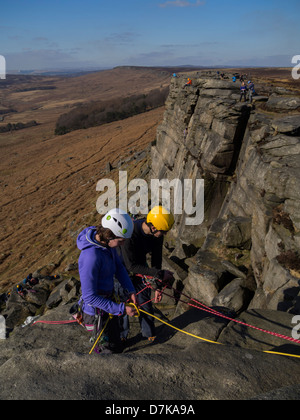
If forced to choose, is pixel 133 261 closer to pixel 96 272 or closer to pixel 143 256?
pixel 143 256

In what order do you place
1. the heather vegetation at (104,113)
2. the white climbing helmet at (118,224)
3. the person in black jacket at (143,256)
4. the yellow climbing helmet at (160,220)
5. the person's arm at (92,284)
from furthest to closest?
the heather vegetation at (104,113) < the yellow climbing helmet at (160,220) < the person in black jacket at (143,256) < the white climbing helmet at (118,224) < the person's arm at (92,284)

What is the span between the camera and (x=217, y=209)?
15.6 metres

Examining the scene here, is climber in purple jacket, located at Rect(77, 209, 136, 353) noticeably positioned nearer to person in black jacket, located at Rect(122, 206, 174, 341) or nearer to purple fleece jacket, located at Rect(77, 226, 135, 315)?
purple fleece jacket, located at Rect(77, 226, 135, 315)

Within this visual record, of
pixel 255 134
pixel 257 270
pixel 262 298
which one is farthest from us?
pixel 255 134

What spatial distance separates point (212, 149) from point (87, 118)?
75375 millimetres

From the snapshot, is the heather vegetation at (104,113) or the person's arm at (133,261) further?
the heather vegetation at (104,113)

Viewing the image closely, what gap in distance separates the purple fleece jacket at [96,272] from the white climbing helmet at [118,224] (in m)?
0.33

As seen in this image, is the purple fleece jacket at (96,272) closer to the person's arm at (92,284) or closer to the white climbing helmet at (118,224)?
the person's arm at (92,284)

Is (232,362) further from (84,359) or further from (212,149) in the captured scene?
(212,149)

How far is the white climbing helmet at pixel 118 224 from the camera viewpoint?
5.06 meters

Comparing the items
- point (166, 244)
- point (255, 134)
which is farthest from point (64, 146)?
point (255, 134)

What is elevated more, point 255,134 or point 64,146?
point 255,134

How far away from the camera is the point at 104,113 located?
269ft

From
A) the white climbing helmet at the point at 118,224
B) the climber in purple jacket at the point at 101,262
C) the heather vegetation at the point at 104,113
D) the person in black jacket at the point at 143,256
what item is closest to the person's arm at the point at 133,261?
the person in black jacket at the point at 143,256
